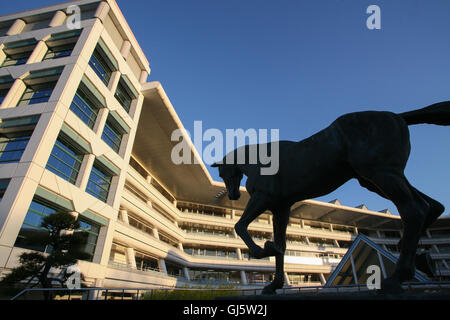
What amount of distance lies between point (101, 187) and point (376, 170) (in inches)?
844

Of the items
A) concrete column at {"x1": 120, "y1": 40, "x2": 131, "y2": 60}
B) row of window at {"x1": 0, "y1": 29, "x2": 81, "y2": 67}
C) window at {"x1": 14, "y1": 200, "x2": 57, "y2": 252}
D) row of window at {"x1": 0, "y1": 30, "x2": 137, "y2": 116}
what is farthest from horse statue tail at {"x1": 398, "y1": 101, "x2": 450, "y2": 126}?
concrete column at {"x1": 120, "y1": 40, "x2": 131, "y2": 60}

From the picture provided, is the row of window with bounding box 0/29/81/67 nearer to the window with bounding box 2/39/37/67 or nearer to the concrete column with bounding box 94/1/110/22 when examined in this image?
the window with bounding box 2/39/37/67

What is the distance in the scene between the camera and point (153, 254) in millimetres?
30609

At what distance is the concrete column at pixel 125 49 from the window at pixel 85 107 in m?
7.44

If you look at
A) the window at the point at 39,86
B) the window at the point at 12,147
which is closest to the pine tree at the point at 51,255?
the window at the point at 12,147

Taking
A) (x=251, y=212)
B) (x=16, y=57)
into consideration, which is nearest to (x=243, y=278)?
(x=16, y=57)

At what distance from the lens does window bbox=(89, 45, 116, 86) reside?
21.0 metres

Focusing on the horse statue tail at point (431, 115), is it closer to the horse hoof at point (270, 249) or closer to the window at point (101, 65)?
the horse hoof at point (270, 249)

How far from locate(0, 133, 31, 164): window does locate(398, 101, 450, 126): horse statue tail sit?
19.2m

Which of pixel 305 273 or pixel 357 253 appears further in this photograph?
pixel 305 273

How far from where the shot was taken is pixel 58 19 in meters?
22.2

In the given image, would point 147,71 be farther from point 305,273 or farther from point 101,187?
point 305,273

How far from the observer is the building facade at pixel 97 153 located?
14.7m
